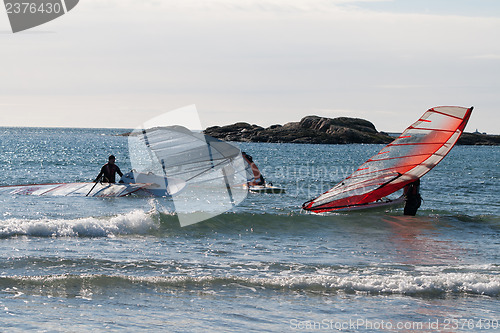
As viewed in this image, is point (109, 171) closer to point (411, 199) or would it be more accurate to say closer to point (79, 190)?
point (79, 190)

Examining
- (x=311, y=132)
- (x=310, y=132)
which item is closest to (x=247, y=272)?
(x=311, y=132)

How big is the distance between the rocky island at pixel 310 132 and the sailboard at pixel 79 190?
90828 millimetres

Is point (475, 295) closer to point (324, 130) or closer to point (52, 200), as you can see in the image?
point (52, 200)

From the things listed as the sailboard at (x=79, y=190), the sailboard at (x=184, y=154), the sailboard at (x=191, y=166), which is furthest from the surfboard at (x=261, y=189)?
the sailboard at (x=79, y=190)

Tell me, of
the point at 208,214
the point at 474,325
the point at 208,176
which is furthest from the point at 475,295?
the point at 208,176

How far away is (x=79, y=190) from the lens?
808 inches

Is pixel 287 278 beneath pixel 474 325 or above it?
above

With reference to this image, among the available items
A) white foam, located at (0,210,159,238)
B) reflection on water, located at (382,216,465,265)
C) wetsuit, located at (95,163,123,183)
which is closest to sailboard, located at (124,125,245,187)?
wetsuit, located at (95,163,123,183)

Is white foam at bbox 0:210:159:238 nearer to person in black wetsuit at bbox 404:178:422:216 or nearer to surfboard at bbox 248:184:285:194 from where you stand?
person in black wetsuit at bbox 404:178:422:216

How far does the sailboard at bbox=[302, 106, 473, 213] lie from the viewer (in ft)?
54.7

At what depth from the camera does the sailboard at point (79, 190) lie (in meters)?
19.9

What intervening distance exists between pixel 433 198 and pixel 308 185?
7.83 metres

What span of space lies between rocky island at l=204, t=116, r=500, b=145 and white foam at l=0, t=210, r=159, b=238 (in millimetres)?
97927

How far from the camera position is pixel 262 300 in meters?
8.72
